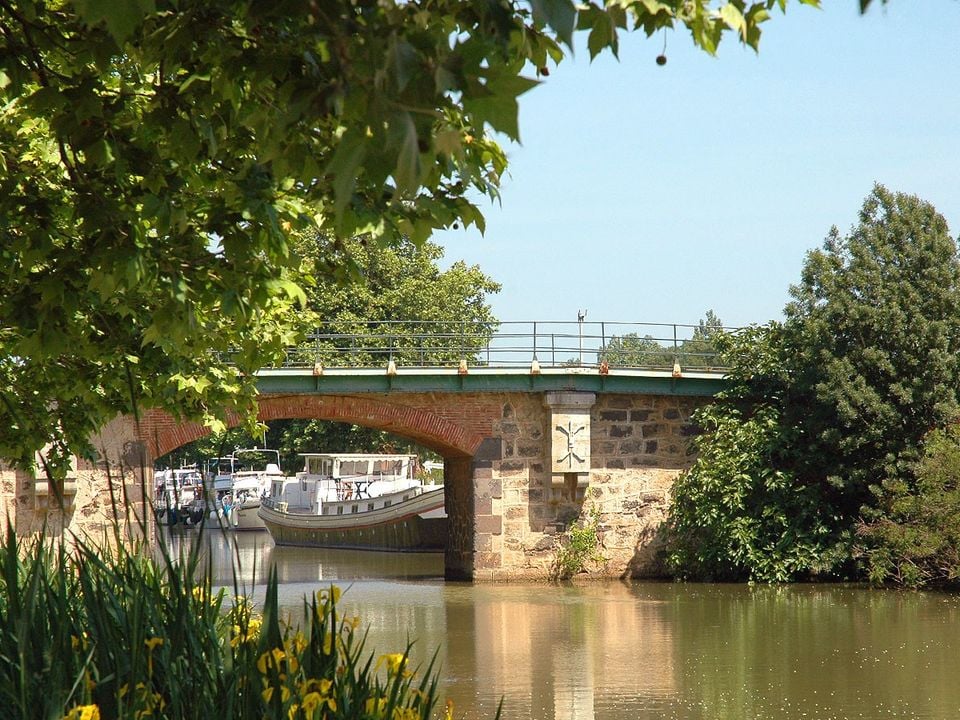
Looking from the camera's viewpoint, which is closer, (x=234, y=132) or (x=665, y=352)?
(x=234, y=132)

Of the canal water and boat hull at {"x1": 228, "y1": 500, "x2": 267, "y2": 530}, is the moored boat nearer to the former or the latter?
boat hull at {"x1": 228, "y1": 500, "x2": 267, "y2": 530}

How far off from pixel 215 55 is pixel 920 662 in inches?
421

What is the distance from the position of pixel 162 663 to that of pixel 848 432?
17.0m

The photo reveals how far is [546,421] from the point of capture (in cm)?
2150

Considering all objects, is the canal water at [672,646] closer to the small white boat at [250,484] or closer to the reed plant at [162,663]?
the reed plant at [162,663]

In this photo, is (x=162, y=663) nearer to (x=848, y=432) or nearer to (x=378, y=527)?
(x=848, y=432)

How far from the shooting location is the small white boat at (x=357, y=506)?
3125cm

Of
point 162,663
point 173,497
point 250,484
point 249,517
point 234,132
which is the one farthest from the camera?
point 250,484

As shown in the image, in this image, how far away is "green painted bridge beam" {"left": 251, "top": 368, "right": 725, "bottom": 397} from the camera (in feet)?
68.2

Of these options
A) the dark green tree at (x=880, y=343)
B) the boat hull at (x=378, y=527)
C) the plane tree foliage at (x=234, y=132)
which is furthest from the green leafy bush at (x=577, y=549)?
the plane tree foliage at (x=234, y=132)

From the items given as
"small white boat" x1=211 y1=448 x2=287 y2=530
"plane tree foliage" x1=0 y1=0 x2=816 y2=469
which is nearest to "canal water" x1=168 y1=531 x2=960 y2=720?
"plane tree foliage" x1=0 y1=0 x2=816 y2=469

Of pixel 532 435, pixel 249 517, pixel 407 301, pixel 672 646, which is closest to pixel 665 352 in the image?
pixel 532 435

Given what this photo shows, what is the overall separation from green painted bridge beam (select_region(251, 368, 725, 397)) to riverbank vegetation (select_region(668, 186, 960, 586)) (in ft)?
3.54

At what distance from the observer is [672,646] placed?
14.2 metres
